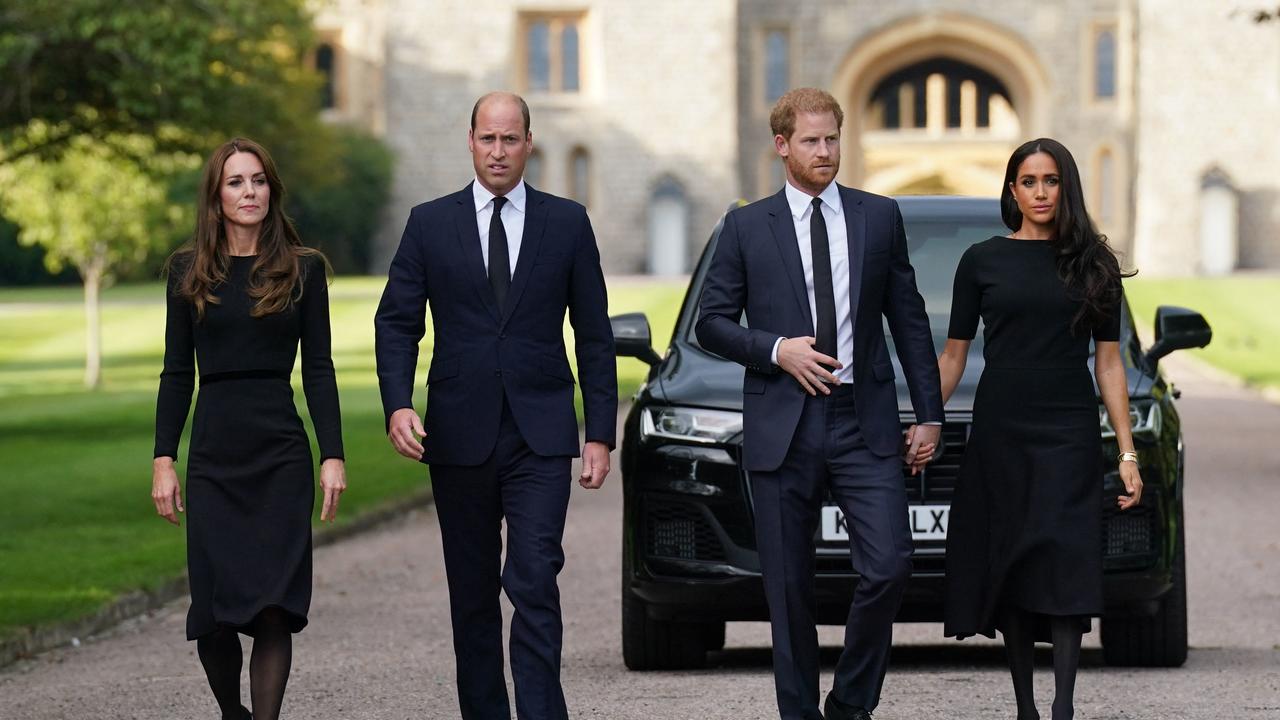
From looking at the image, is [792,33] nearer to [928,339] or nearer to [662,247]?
[662,247]

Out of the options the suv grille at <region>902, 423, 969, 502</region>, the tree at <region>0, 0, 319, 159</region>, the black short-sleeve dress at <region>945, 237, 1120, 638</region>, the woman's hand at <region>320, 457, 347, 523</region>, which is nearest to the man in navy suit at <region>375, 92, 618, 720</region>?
the woman's hand at <region>320, 457, 347, 523</region>

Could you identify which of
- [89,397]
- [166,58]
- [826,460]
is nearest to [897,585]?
[826,460]

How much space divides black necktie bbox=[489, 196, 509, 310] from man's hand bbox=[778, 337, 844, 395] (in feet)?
0.87

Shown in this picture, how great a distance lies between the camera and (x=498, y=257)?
19.3 ft

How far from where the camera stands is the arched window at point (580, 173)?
5644 cm

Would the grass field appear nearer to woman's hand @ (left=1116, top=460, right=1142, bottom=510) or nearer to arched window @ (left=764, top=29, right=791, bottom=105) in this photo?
woman's hand @ (left=1116, top=460, right=1142, bottom=510)

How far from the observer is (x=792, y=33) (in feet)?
191

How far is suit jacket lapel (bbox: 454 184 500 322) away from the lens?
5.82 m

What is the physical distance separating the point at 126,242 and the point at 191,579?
2456cm

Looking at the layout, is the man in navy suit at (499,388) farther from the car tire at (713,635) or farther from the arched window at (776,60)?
the arched window at (776,60)

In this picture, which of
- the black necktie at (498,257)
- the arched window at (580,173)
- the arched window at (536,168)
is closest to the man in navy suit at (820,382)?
the black necktie at (498,257)

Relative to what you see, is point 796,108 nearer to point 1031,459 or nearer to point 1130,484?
point 1031,459

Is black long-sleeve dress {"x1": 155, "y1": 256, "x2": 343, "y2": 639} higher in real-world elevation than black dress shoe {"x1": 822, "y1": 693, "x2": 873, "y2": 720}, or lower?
higher

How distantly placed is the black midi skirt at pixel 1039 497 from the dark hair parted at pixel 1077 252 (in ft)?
0.65
